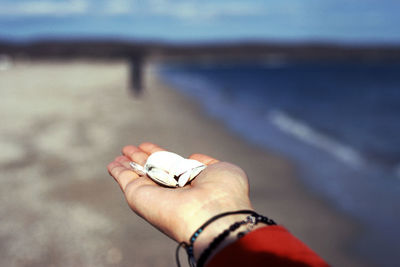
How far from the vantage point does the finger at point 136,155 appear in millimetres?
3645

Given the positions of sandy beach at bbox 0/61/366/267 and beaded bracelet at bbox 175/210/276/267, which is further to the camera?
sandy beach at bbox 0/61/366/267

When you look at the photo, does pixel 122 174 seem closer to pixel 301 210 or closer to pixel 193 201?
pixel 193 201

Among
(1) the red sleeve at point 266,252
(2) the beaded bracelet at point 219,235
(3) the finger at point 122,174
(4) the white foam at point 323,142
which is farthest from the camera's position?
(4) the white foam at point 323,142

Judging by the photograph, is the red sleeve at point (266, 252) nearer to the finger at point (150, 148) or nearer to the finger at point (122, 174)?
the finger at point (122, 174)

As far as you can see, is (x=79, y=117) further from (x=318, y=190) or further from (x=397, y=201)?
(x=397, y=201)

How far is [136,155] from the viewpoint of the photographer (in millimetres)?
3773

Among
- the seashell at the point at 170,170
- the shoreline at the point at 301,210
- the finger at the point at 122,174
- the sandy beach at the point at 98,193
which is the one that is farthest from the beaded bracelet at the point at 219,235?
the shoreline at the point at 301,210

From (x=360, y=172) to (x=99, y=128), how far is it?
307 inches

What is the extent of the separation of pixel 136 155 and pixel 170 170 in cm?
72

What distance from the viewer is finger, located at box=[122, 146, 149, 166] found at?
3645mm

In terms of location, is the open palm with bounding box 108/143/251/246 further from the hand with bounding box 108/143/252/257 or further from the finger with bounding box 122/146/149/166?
the finger with bounding box 122/146/149/166

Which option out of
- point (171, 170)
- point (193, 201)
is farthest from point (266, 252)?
point (171, 170)

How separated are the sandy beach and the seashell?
1937mm

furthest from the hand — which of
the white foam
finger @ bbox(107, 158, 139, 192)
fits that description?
the white foam
